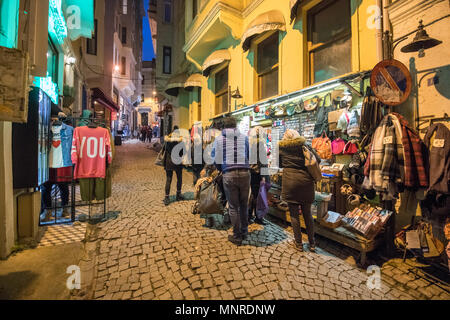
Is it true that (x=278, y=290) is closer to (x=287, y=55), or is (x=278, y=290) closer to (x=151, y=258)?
(x=151, y=258)

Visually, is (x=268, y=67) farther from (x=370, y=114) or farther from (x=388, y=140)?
(x=388, y=140)

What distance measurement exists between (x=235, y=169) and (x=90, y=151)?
351 centimetres

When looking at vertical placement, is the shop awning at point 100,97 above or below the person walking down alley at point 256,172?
above

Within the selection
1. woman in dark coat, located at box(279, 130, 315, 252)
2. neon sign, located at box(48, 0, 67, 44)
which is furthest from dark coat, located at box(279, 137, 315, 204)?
neon sign, located at box(48, 0, 67, 44)

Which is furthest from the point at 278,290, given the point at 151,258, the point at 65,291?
the point at 65,291

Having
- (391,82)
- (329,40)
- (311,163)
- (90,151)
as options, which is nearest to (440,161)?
(391,82)

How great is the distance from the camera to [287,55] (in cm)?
598

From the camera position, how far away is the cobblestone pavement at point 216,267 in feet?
8.36

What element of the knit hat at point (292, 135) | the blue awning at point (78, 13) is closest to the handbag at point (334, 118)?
the knit hat at point (292, 135)

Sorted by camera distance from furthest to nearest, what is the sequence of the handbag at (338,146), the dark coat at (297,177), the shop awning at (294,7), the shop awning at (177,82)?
the shop awning at (177,82) → the shop awning at (294,7) → the handbag at (338,146) → the dark coat at (297,177)

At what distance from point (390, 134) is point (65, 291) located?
5114 mm

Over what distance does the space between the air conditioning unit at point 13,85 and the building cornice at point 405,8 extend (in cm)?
581

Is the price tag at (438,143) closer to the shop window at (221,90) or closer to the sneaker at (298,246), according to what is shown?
the sneaker at (298,246)

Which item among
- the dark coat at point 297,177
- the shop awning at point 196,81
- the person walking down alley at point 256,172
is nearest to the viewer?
the dark coat at point 297,177
